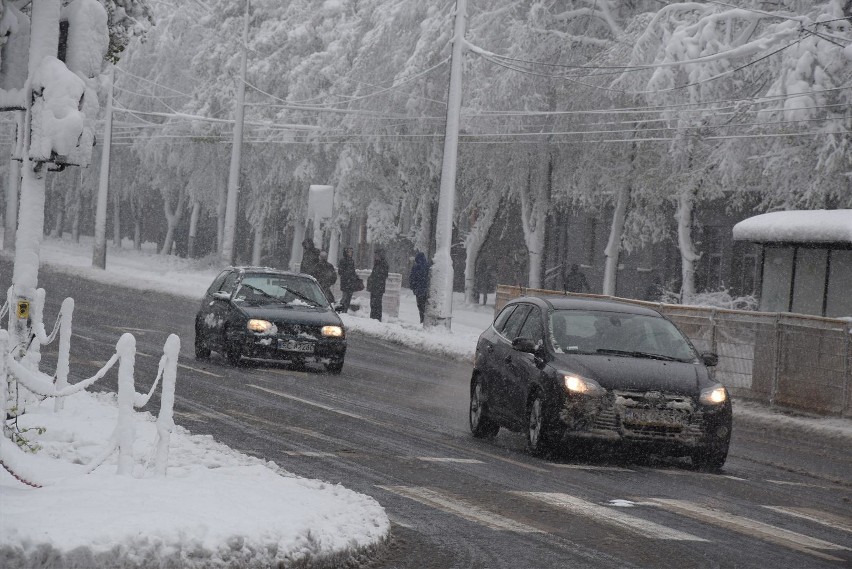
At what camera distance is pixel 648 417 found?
41.2ft

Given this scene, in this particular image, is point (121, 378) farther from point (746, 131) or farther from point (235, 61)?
point (235, 61)

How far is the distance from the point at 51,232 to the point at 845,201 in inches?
2976

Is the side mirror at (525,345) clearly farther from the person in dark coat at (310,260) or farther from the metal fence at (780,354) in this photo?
the person in dark coat at (310,260)

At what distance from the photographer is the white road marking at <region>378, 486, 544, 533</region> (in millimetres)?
9099

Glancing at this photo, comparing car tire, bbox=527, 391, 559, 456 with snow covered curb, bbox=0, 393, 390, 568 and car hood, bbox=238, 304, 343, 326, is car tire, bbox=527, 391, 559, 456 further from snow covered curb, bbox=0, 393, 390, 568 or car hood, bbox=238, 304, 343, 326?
car hood, bbox=238, 304, 343, 326

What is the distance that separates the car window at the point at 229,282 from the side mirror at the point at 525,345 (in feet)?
30.3

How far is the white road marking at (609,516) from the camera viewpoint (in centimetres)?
909

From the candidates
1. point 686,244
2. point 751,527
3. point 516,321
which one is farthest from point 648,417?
point 686,244

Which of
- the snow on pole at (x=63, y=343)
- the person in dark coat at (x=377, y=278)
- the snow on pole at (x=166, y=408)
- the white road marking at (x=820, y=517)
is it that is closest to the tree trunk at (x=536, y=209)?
the person in dark coat at (x=377, y=278)

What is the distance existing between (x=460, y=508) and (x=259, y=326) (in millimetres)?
11378

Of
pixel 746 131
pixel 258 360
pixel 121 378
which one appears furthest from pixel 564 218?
pixel 121 378

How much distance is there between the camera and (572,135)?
39969mm

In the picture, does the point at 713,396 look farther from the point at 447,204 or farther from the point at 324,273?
the point at 324,273

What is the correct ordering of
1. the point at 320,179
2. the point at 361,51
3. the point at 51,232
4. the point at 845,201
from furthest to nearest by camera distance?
the point at 51,232 < the point at 320,179 < the point at 361,51 < the point at 845,201
